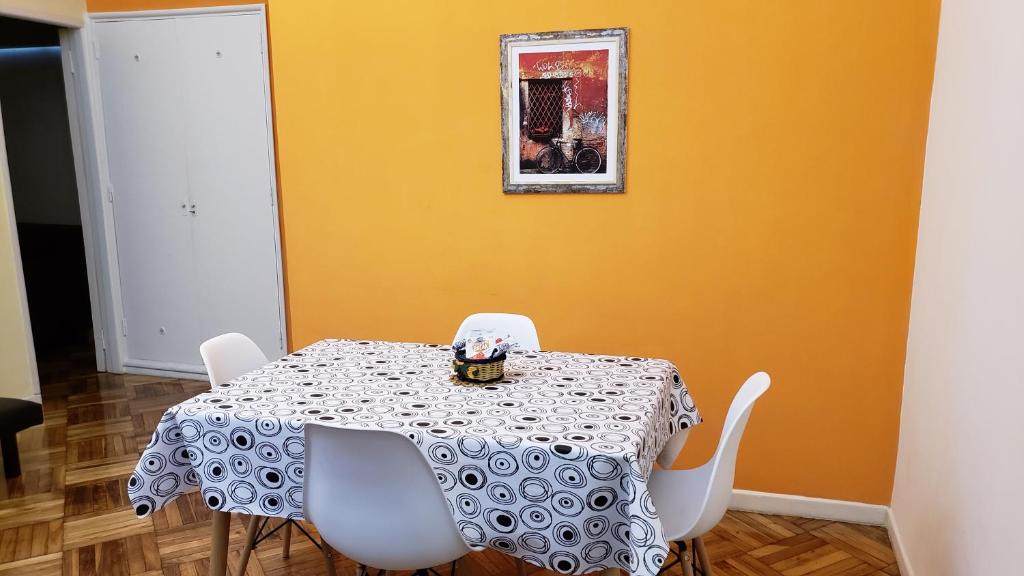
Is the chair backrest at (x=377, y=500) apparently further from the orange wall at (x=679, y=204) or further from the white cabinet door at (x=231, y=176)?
the white cabinet door at (x=231, y=176)

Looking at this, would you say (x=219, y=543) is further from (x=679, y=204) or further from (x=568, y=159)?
(x=679, y=204)

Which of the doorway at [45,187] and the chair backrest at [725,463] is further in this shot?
the doorway at [45,187]

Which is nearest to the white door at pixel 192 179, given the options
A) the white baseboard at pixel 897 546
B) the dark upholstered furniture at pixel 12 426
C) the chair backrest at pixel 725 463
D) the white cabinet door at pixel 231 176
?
the white cabinet door at pixel 231 176

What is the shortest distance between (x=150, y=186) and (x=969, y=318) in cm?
458

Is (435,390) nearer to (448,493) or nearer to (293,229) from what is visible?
(448,493)

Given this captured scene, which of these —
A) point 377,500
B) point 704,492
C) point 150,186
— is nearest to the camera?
point 377,500

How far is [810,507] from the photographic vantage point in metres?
2.93

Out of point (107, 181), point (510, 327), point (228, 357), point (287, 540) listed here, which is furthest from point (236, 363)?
point (107, 181)

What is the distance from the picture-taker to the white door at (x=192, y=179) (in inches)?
172

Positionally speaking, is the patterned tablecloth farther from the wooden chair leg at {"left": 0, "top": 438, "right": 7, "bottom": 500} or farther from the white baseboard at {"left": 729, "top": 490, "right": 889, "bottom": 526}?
the wooden chair leg at {"left": 0, "top": 438, "right": 7, "bottom": 500}

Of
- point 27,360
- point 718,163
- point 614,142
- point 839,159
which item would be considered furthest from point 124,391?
point 839,159

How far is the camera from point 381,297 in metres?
3.44

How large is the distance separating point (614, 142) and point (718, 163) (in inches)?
17.0

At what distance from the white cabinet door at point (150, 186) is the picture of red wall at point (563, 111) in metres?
2.61
